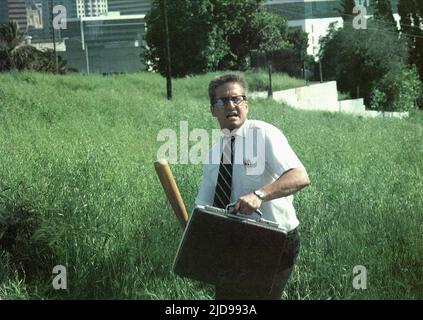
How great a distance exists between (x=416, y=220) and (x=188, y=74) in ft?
90.0

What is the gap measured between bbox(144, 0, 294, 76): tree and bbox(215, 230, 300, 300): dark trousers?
2508cm

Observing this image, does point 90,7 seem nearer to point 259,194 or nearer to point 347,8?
point 259,194

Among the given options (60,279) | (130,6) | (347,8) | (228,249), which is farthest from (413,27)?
(228,249)

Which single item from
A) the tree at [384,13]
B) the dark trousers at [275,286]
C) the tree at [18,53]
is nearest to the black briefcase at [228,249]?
the dark trousers at [275,286]

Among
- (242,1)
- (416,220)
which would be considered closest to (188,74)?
(242,1)

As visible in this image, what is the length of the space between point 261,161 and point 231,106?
26 cm

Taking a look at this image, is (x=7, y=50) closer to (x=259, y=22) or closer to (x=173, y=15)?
(x=173, y=15)

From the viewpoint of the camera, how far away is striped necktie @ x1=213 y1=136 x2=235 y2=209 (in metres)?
2.79

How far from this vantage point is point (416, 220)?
562 cm

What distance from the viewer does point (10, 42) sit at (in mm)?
32750

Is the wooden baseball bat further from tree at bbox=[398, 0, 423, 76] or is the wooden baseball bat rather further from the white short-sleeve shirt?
tree at bbox=[398, 0, 423, 76]

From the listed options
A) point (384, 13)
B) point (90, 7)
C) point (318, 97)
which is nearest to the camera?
point (90, 7)
